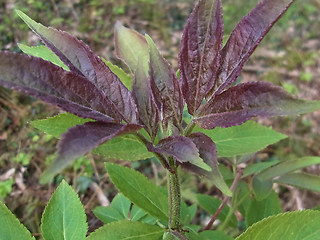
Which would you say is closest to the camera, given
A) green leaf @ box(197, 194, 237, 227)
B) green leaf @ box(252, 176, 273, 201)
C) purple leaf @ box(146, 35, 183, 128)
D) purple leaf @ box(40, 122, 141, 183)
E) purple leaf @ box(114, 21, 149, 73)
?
purple leaf @ box(40, 122, 141, 183)

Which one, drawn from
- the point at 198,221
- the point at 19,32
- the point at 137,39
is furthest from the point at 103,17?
the point at 137,39

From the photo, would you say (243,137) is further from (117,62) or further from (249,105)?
(117,62)

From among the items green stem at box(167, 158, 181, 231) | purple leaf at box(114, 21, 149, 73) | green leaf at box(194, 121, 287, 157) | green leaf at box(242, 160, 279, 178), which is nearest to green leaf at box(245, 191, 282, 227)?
green leaf at box(242, 160, 279, 178)

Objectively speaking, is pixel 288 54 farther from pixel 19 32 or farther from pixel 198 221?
pixel 19 32

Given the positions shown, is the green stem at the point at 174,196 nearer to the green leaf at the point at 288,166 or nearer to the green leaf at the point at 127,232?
the green leaf at the point at 127,232

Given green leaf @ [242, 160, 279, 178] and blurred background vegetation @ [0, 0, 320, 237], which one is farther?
blurred background vegetation @ [0, 0, 320, 237]

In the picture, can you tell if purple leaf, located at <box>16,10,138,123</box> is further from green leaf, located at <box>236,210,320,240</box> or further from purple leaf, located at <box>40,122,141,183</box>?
green leaf, located at <box>236,210,320,240</box>
